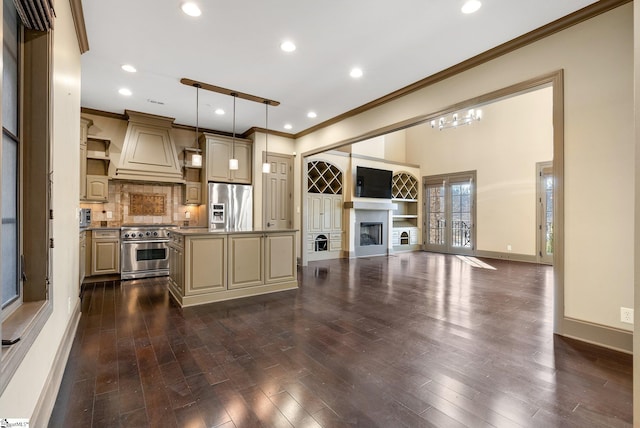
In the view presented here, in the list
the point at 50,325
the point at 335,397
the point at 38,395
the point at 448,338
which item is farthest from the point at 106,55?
the point at 448,338

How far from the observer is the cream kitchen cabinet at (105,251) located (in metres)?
4.86

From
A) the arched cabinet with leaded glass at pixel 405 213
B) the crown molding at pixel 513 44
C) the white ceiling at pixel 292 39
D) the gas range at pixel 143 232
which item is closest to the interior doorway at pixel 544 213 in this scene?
the arched cabinet with leaded glass at pixel 405 213

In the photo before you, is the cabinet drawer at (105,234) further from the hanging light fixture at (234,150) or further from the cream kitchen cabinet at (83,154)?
the hanging light fixture at (234,150)

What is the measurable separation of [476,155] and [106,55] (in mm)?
8318

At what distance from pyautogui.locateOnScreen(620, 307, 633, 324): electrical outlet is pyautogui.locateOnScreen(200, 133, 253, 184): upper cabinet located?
232 inches

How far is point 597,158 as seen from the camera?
259 centimetres

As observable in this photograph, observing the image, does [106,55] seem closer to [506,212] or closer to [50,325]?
[50,325]

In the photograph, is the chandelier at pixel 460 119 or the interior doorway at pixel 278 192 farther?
the chandelier at pixel 460 119

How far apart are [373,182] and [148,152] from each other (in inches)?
216

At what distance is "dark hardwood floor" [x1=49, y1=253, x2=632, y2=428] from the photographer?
1714 mm

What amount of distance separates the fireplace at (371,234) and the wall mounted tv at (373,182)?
Result: 83 centimetres

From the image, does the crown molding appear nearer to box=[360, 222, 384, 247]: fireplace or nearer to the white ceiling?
the white ceiling

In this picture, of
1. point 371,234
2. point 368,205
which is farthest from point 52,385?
point 371,234

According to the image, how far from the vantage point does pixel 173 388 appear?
1.96 metres
